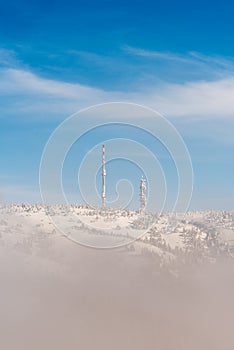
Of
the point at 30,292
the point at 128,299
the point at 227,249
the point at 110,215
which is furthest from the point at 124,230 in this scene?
the point at 227,249

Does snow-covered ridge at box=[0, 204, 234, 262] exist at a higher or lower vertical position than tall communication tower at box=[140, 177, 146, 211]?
lower

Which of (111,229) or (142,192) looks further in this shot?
(111,229)

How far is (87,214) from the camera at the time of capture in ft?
216

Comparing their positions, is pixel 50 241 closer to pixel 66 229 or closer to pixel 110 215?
pixel 66 229

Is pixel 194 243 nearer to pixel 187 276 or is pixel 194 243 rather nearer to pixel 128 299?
pixel 187 276

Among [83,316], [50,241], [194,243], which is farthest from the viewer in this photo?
[194,243]

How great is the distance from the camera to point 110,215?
6625cm

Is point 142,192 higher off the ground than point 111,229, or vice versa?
point 142,192

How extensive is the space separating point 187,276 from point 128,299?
10.9 metres

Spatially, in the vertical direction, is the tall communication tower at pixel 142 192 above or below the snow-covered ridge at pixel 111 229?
above

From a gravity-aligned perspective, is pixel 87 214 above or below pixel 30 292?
above

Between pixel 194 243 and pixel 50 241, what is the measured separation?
1590cm

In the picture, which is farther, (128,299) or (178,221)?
(178,221)

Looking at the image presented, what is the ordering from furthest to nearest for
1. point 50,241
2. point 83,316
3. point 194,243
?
point 194,243
point 50,241
point 83,316
